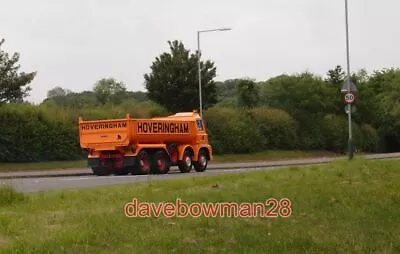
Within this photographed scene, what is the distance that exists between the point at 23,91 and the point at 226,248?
1449 inches

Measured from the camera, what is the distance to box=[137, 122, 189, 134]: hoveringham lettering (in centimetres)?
2984

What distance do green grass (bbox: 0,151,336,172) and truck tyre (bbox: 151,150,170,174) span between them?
10242 mm

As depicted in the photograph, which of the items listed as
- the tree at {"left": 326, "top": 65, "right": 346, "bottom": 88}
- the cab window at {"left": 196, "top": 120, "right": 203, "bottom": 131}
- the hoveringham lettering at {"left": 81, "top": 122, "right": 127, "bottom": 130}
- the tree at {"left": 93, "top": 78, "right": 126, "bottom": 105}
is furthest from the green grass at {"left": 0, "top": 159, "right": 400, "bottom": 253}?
the tree at {"left": 93, "top": 78, "right": 126, "bottom": 105}

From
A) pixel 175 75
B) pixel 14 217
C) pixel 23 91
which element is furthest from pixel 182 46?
pixel 14 217

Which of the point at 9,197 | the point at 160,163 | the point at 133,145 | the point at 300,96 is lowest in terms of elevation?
the point at 160,163

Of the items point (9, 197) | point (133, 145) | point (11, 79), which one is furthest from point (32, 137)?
point (9, 197)

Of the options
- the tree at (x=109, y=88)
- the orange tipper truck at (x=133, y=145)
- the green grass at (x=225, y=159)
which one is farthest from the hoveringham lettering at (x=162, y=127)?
the tree at (x=109, y=88)

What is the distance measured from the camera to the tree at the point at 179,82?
166ft

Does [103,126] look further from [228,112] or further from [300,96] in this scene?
[300,96]

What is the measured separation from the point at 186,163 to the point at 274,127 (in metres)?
25.4

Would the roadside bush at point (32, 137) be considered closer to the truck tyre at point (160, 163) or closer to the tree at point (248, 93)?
the truck tyre at point (160, 163)

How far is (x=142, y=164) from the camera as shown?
2923cm

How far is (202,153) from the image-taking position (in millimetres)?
33500

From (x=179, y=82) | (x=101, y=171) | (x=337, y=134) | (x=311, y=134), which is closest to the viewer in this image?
(x=101, y=171)
